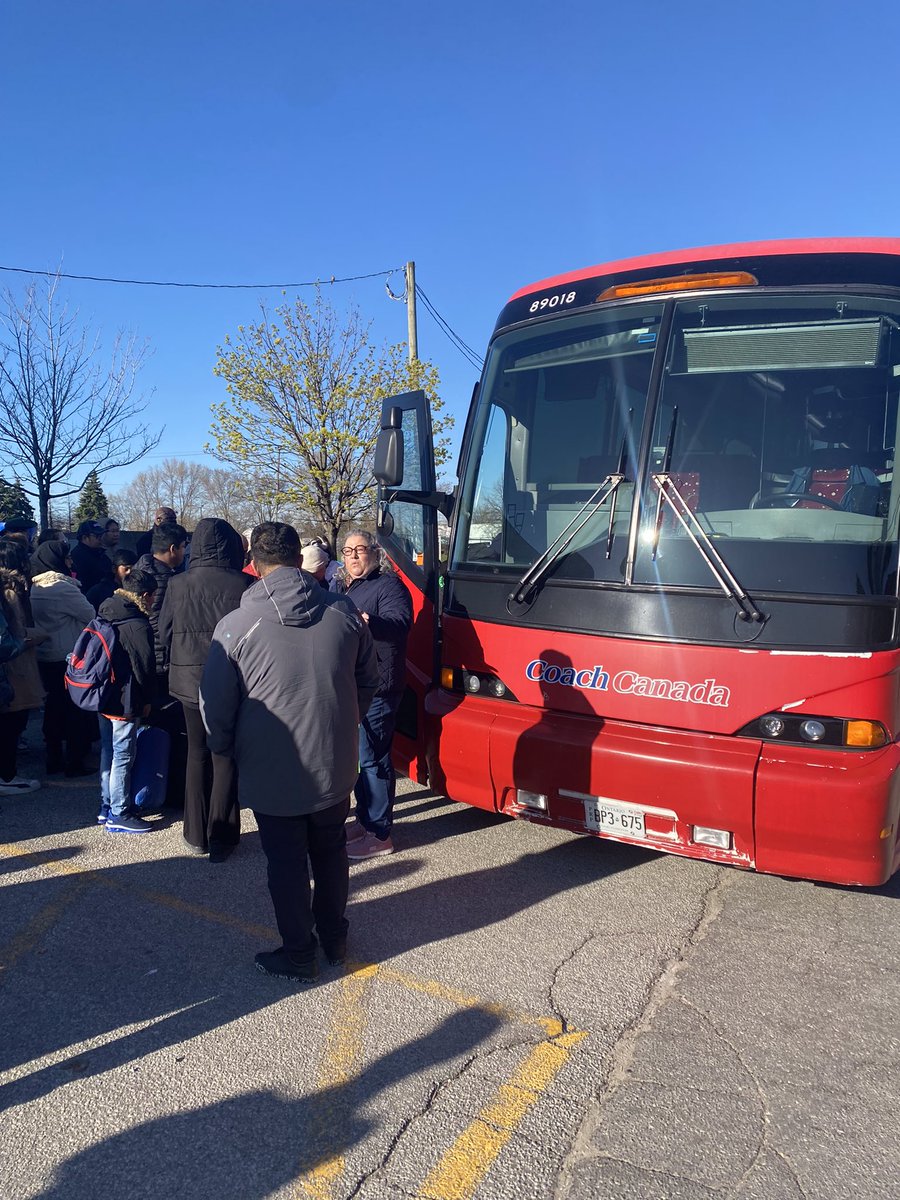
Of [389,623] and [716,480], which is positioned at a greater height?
[716,480]

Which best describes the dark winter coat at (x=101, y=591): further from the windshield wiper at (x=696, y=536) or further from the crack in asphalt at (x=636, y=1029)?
the crack in asphalt at (x=636, y=1029)

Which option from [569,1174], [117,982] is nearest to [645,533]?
[569,1174]

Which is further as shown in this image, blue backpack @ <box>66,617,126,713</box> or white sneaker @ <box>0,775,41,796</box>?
white sneaker @ <box>0,775,41,796</box>

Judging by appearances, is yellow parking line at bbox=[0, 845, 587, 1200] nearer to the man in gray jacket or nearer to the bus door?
the man in gray jacket

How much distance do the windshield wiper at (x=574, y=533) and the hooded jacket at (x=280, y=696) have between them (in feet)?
4.14

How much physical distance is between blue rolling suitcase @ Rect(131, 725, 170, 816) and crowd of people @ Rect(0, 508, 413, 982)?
0.04m

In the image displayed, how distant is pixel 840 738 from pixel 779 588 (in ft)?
2.25

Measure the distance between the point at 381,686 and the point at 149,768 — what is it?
5.58 feet

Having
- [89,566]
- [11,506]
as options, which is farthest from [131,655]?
[11,506]

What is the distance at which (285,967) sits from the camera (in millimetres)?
3564

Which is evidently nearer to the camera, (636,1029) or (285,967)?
(636,1029)

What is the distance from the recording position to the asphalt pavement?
253 cm

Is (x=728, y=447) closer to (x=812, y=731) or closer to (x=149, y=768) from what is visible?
(x=812, y=731)

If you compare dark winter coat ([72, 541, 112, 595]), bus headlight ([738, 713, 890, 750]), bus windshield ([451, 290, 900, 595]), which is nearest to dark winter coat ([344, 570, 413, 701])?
bus windshield ([451, 290, 900, 595])
